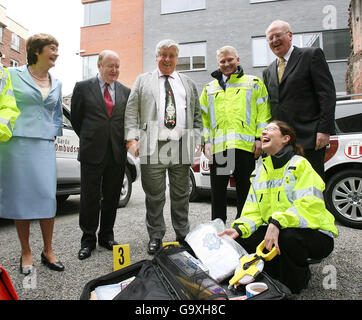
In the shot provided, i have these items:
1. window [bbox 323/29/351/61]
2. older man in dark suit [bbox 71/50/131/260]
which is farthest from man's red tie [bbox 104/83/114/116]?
window [bbox 323/29/351/61]

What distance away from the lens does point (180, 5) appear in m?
13.3

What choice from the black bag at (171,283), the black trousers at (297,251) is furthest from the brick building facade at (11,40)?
the black trousers at (297,251)

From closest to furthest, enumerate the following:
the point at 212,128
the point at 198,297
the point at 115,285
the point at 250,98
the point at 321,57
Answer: the point at 198,297, the point at 115,285, the point at 321,57, the point at 250,98, the point at 212,128

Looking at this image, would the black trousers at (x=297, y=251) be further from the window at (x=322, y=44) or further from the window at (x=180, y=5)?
the window at (x=180, y=5)

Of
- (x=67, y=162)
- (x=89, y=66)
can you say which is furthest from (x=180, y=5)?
(x=67, y=162)

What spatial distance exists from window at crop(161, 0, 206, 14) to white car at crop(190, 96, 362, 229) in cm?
1157

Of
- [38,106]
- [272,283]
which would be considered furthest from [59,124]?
[272,283]

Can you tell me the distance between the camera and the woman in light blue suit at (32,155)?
6.93ft

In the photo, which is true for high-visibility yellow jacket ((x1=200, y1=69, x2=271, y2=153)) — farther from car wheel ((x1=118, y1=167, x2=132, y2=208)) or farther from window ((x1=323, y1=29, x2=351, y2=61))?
window ((x1=323, y1=29, x2=351, y2=61))

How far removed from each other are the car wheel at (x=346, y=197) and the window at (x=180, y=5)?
480 inches

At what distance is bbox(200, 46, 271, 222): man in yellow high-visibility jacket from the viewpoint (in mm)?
2463
